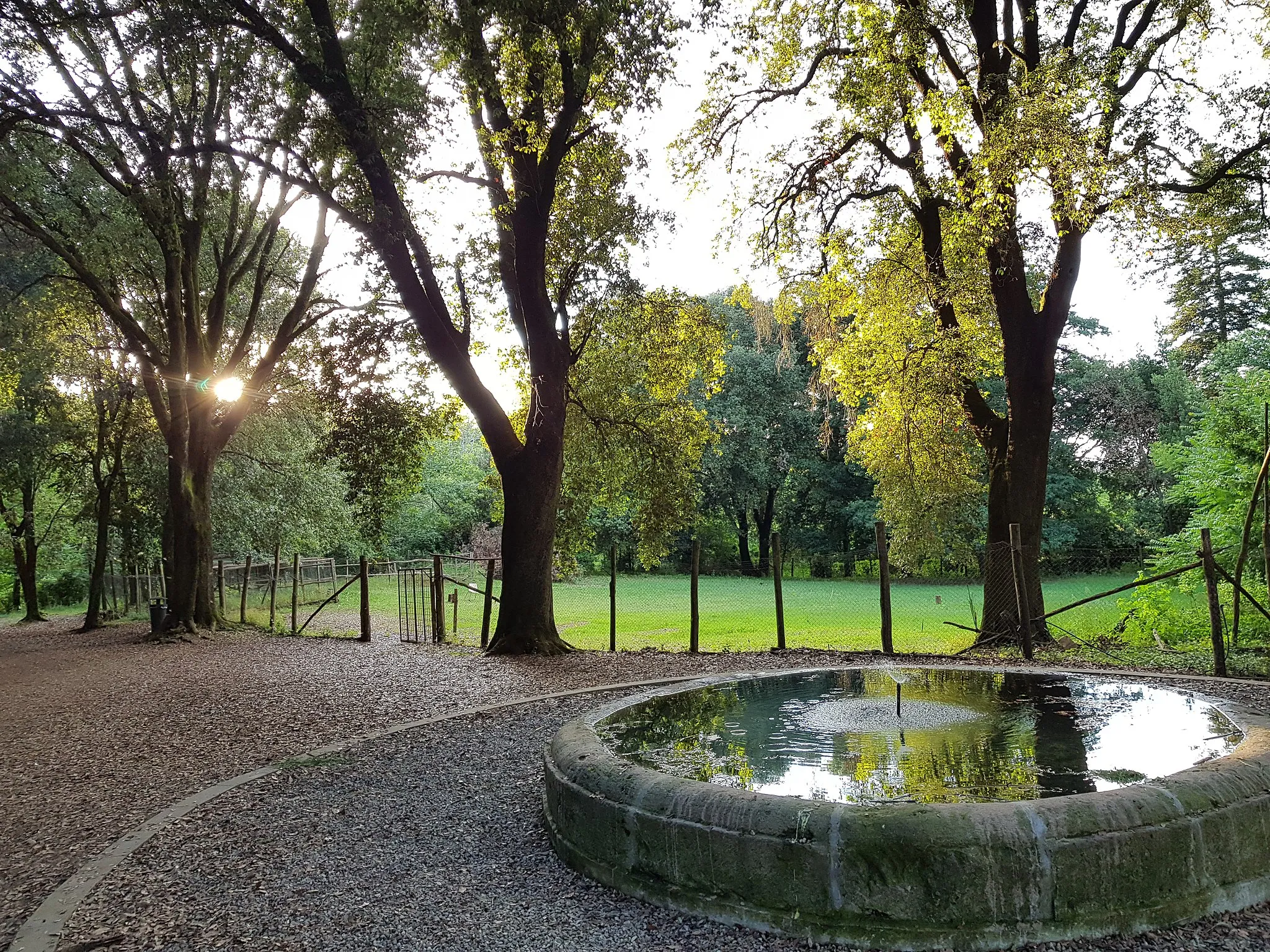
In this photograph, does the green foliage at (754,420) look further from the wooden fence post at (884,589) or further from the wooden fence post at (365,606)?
the wooden fence post at (884,589)

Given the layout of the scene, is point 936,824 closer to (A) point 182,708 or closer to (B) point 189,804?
(B) point 189,804

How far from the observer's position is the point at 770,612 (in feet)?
67.2

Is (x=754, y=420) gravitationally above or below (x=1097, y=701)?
above

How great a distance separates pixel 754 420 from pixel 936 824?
31.1 meters

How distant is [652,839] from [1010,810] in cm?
155

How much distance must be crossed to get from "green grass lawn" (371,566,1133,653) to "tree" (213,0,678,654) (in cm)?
439

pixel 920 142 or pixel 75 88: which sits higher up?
pixel 75 88

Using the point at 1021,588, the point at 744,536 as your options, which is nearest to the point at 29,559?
the point at 1021,588

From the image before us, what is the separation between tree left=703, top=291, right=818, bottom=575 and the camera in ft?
110

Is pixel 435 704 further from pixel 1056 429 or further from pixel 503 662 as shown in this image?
pixel 1056 429

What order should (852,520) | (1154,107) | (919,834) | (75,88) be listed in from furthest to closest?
(852,520) < (75,88) < (1154,107) < (919,834)

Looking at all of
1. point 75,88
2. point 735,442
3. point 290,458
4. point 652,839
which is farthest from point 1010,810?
point 735,442

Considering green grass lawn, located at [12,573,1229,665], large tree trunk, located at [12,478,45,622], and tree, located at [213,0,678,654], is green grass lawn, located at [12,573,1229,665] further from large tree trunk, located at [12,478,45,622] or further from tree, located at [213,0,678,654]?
tree, located at [213,0,678,654]

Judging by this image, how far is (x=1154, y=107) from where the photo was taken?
1054cm
